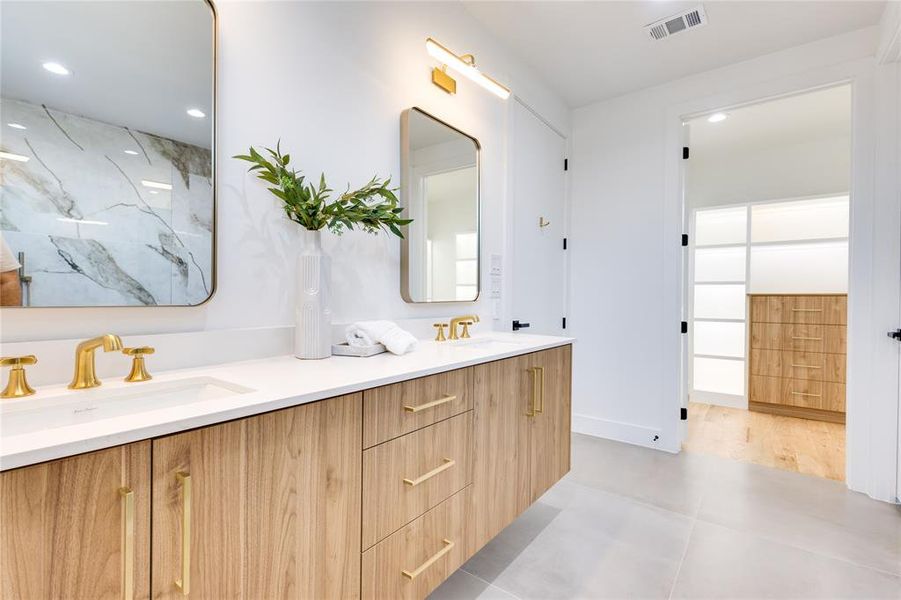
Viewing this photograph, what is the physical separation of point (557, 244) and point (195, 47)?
2596 millimetres

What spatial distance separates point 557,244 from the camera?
3227 millimetres

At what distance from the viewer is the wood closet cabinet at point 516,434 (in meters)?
1.41

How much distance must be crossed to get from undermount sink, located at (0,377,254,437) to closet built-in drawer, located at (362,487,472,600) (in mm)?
557

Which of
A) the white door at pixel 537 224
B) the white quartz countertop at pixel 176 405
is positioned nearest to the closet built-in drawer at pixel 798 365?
the white door at pixel 537 224

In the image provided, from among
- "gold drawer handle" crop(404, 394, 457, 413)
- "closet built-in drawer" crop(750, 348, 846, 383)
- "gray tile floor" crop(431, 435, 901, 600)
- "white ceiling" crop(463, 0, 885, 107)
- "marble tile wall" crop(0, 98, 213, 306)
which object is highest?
"white ceiling" crop(463, 0, 885, 107)

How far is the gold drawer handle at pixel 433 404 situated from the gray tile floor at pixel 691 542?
0.79 metres

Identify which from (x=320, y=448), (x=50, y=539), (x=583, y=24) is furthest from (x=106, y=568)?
(x=583, y=24)

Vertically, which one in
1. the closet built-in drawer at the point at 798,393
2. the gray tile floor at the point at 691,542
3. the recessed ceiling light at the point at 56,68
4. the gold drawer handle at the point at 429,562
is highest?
the recessed ceiling light at the point at 56,68

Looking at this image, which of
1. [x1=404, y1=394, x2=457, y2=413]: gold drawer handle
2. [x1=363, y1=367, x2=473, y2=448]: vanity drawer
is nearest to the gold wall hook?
[x1=363, y1=367, x2=473, y2=448]: vanity drawer

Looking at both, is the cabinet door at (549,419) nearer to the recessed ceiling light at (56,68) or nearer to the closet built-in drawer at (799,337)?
the recessed ceiling light at (56,68)

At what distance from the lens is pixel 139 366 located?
980 millimetres

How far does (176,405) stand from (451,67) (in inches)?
74.3

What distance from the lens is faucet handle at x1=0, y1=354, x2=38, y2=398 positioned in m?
0.80

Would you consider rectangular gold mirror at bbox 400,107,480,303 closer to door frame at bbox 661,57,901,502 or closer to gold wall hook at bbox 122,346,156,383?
gold wall hook at bbox 122,346,156,383
